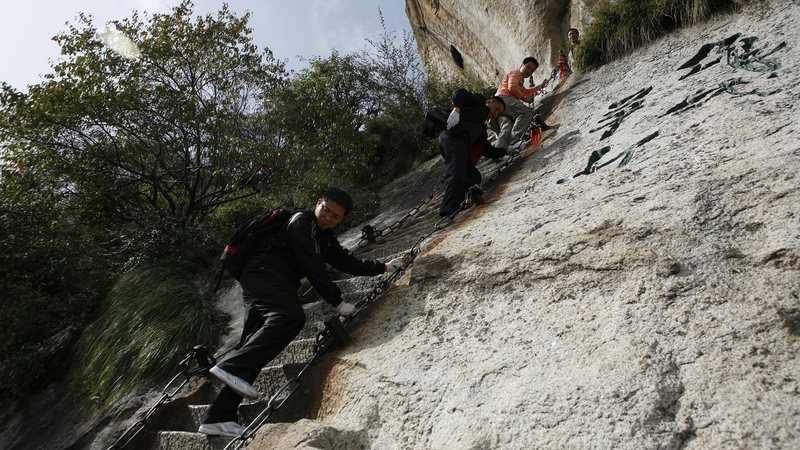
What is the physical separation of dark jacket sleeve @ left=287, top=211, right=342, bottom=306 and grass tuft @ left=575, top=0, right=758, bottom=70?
588 cm

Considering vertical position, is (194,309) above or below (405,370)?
above

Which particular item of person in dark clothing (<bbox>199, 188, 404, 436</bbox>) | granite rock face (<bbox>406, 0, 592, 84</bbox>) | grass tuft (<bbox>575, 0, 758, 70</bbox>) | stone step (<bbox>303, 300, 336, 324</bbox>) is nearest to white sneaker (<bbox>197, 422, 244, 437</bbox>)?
person in dark clothing (<bbox>199, 188, 404, 436</bbox>)

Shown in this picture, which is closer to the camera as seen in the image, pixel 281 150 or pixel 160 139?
pixel 160 139

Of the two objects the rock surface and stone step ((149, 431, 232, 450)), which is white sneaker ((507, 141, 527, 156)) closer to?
the rock surface

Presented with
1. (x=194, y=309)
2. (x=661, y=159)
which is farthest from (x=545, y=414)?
(x=194, y=309)

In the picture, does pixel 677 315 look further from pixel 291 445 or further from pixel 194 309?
pixel 194 309

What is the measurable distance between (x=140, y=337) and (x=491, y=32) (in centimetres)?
1005

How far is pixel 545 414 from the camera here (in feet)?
7.18

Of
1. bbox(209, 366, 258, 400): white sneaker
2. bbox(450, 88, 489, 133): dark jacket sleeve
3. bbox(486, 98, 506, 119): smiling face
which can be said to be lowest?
bbox(209, 366, 258, 400): white sneaker

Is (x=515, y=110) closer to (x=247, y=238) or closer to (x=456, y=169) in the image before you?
(x=456, y=169)

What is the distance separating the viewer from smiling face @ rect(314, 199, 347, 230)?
3822 mm

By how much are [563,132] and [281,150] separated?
5.31 meters

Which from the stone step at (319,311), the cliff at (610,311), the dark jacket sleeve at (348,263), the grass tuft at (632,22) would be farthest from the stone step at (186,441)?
the grass tuft at (632,22)

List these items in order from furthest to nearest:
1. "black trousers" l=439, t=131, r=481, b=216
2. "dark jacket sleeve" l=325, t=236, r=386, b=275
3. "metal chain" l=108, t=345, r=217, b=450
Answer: "black trousers" l=439, t=131, r=481, b=216, "dark jacket sleeve" l=325, t=236, r=386, b=275, "metal chain" l=108, t=345, r=217, b=450
